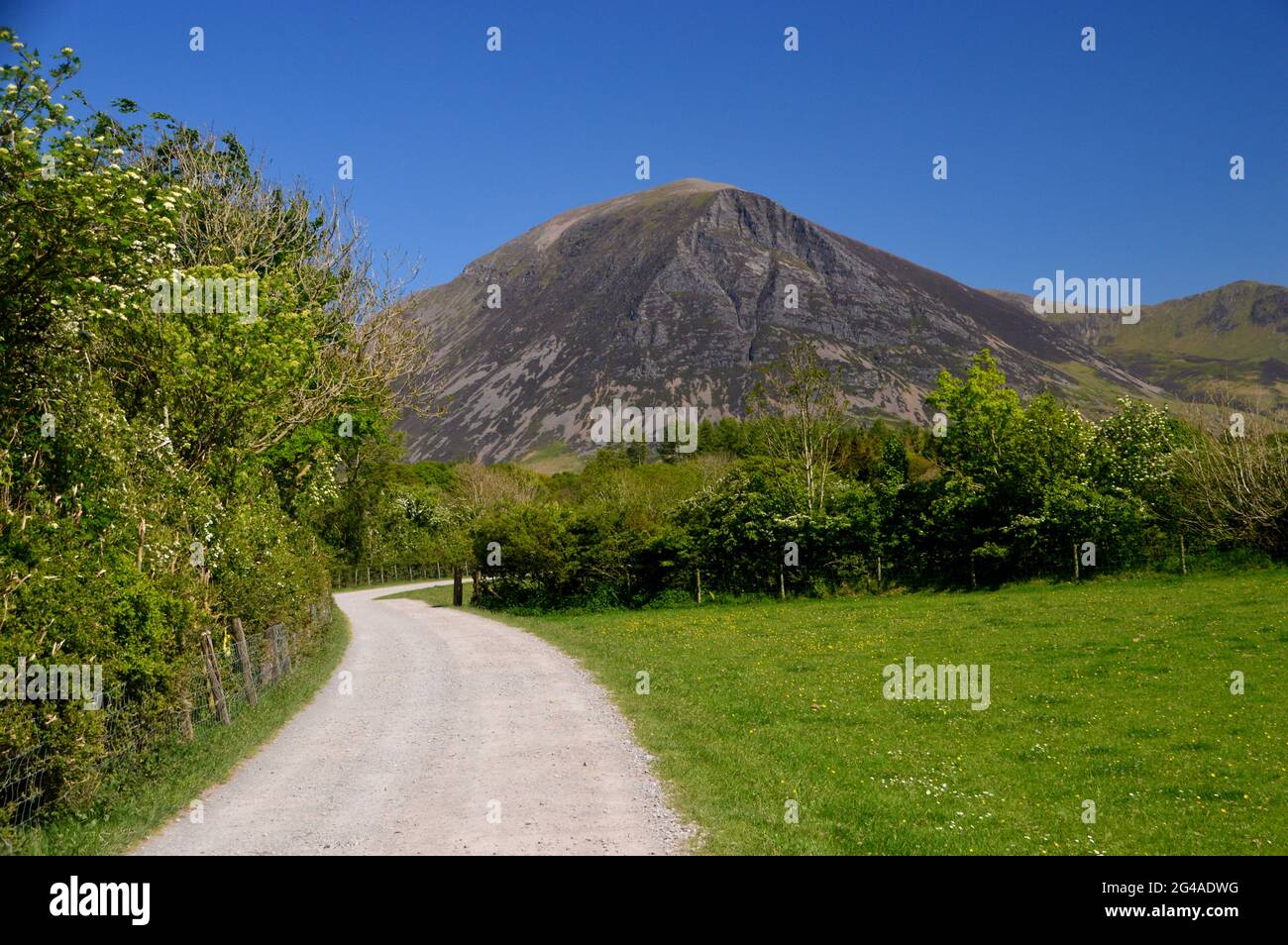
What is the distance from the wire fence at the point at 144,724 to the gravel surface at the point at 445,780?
4.10 feet

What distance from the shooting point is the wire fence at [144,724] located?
30.6 ft

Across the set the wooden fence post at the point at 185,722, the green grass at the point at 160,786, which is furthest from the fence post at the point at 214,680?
the wooden fence post at the point at 185,722

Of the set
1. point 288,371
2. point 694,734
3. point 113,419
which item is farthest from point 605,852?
point 288,371

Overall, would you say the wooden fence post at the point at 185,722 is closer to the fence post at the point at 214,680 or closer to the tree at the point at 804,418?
the fence post at the point at 214,680

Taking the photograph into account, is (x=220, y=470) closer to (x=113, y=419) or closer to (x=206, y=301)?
(x=206, y=301)

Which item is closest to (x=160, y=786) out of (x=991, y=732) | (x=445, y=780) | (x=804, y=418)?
(x=445, y=780)

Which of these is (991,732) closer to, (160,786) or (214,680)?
(160,786)

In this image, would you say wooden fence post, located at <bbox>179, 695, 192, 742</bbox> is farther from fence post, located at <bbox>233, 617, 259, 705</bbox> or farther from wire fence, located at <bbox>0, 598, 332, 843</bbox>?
fence post, located at <bbox>233, 617, 259, 705</bbox>

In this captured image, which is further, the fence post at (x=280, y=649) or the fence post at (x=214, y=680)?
the fence post at (x=280, y=649)

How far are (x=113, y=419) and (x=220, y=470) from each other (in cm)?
760

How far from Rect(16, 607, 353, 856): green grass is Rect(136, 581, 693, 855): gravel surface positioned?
30 centimetres

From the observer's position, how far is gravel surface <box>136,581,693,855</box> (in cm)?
897

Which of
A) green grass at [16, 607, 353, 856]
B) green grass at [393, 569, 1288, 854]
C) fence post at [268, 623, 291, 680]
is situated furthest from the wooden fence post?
green grass at [393, 569, 1288, 854]
